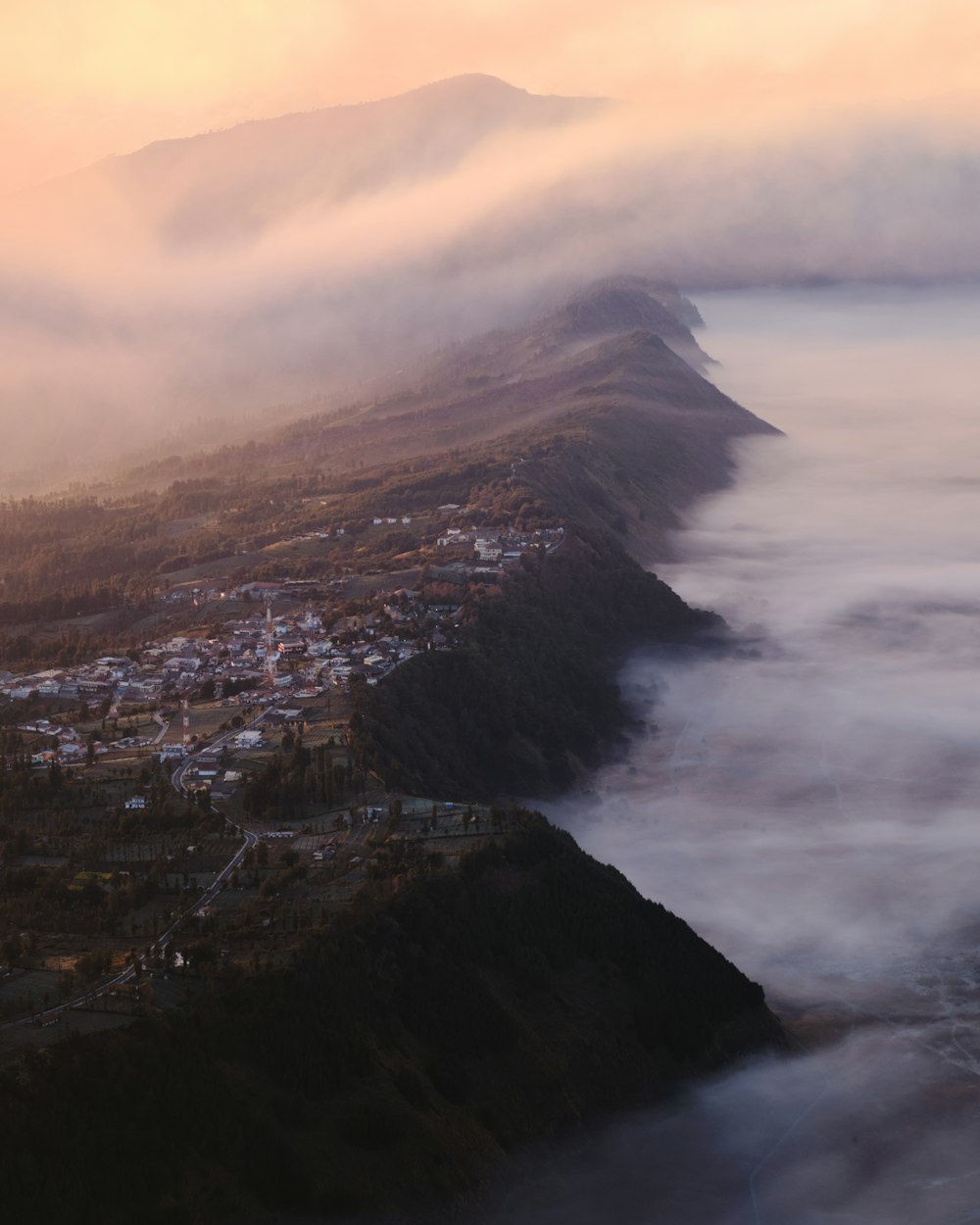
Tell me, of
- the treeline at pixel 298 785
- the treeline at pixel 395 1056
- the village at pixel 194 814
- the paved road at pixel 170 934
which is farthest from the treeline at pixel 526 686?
the treeline at pixel 395 1056

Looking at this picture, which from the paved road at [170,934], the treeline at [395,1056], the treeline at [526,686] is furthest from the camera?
the treeline at [526,686]

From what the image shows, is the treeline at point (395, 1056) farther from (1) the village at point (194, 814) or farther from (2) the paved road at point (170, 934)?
(2) the paved road at point (170, 934)

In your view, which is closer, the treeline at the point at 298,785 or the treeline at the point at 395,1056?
the treeline at the point at 395,1056

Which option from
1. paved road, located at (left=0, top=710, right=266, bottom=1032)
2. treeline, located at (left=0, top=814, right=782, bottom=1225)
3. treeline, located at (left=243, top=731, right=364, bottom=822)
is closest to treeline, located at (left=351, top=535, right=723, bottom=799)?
treeline, located at (left=243, top=731, right=364, bottom=822)

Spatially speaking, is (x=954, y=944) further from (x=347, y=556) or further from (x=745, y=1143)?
(x=347, y=556)

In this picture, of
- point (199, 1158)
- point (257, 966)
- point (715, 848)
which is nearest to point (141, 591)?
point (715, 848)

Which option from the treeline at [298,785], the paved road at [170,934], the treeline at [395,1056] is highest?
the treeline at [298,785]

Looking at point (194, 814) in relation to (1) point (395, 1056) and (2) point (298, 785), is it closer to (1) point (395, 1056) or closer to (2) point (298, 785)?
(2) point (298, 785)

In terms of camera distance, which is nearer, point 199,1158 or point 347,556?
point 199,1158
